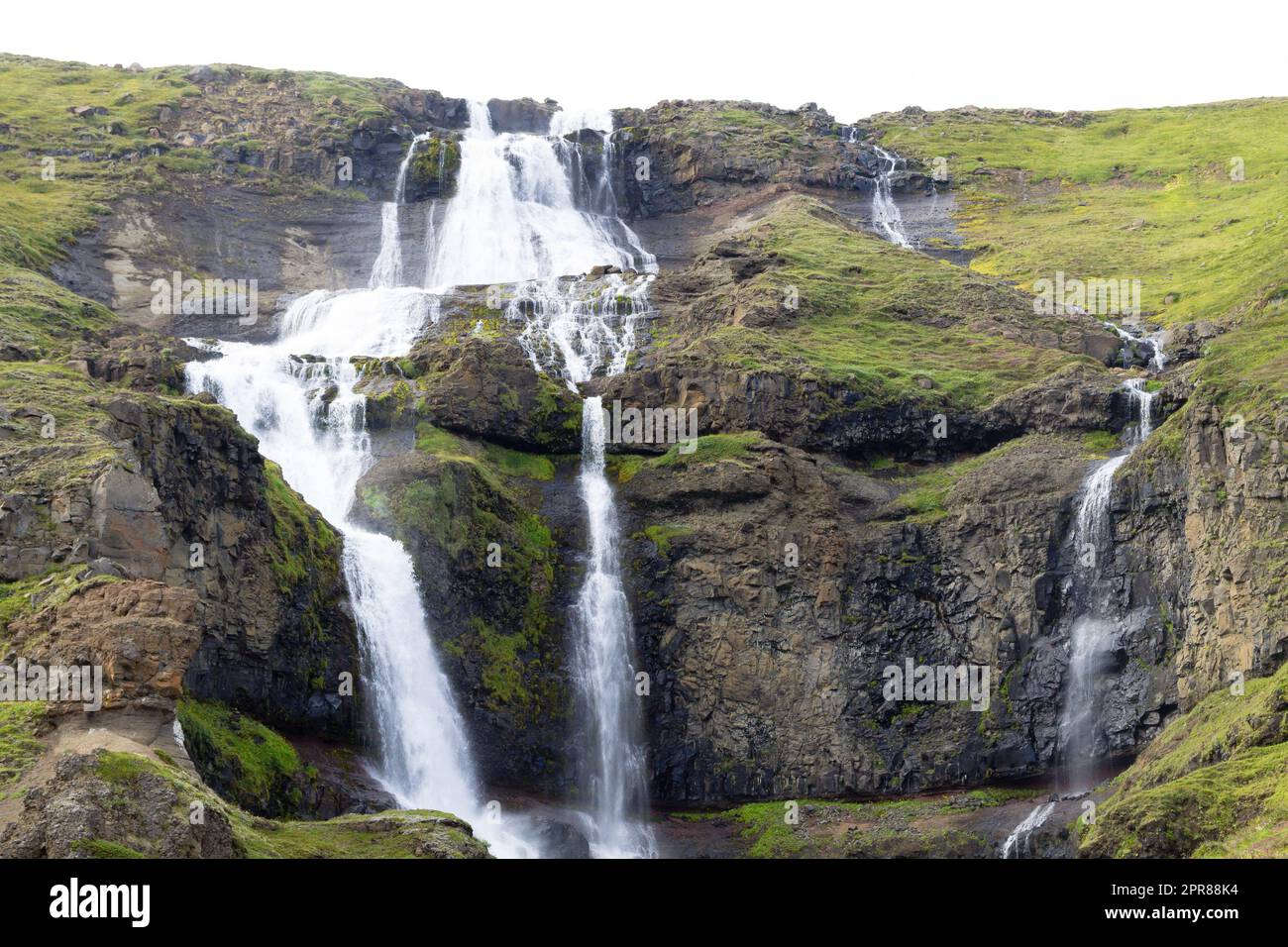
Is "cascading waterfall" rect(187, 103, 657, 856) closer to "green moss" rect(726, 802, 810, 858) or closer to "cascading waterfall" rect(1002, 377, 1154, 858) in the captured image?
"green moss" rect(726, 802, 810, 858)

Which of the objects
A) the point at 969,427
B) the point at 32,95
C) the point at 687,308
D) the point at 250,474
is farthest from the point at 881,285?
the point at 32,95

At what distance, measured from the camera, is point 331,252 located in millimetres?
92938

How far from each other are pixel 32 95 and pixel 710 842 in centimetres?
8648

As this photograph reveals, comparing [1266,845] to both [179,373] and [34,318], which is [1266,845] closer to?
[179,373]

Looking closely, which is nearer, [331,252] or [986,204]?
[331,252]

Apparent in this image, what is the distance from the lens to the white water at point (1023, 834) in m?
46.0

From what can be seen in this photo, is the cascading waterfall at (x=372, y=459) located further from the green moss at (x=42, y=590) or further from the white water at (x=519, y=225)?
the green moss at (x=42, y=590)

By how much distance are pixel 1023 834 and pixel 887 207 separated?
6756 cm

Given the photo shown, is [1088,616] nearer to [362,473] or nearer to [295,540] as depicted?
[295,540]

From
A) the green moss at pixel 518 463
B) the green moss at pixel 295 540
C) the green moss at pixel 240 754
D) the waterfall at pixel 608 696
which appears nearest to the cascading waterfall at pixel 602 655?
Result: the waterfall at pixel 608 696

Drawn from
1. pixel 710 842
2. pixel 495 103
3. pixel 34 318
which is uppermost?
pixel 495 103

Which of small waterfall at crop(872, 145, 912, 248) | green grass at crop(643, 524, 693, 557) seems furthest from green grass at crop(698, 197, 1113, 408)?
small waterfall at crop(872, 145, 912, 248)

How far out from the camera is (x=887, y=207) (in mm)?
105812

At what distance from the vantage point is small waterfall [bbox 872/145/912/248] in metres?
101
